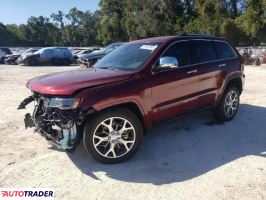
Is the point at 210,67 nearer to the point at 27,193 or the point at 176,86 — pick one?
the point at 176,86

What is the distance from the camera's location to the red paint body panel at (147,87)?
4848 millimetres

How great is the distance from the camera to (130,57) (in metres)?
6.04

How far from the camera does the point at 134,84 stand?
5234 millimetres

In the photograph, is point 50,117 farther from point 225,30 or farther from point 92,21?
point 92,21

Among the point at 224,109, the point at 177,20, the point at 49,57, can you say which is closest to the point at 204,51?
the point at 224,109

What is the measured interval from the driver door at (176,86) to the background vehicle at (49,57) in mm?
22669

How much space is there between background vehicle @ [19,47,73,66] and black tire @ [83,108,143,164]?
2343cm

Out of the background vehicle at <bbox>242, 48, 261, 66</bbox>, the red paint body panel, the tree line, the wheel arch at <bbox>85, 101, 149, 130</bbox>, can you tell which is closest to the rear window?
the red paint body panel

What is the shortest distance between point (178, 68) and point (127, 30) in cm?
5411

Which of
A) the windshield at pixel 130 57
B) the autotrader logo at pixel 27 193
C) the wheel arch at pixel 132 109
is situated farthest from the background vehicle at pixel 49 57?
the autotrader logo at pixel 27 193

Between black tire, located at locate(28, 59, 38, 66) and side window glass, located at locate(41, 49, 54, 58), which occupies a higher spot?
side window glass, located at locate(41, 49, 54, 58)

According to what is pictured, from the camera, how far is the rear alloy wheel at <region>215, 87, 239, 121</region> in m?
7.10

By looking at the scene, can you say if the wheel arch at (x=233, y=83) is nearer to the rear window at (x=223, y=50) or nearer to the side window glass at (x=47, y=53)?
the rear window at (x=223, y=50)

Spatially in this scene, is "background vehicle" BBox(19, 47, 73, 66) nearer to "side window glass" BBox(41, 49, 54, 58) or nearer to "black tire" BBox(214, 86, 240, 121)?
"side window glass" BBox(41, 49, 54, 58)
